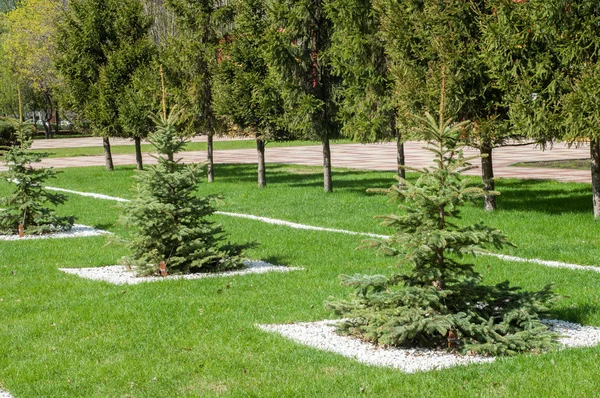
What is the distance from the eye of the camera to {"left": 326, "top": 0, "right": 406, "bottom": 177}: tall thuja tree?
20.2m

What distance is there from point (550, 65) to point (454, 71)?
2.16 metres

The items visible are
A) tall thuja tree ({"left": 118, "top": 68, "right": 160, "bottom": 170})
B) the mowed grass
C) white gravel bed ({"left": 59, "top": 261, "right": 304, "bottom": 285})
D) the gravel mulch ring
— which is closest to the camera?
the mowed grass

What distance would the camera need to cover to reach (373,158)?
117 ft

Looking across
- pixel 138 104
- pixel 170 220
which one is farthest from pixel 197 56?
pixel 170 220

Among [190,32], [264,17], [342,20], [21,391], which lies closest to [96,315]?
[21,391]

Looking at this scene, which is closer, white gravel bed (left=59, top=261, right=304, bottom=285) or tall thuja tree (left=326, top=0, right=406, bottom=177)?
white gravel bed (left=59, top=261, right=304, bottom=285)

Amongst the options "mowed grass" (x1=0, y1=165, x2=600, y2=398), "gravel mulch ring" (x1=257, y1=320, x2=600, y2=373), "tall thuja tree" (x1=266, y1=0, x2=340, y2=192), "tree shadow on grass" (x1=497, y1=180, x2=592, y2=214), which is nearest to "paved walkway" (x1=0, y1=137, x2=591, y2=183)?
"tree shadow on grass" (x1=497, y1=180, x2=592, y2=214)

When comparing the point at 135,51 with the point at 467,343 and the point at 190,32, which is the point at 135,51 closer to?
→ the point at 190,32

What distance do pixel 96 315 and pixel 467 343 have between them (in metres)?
3.94

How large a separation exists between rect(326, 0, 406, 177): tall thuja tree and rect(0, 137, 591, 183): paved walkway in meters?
6.28

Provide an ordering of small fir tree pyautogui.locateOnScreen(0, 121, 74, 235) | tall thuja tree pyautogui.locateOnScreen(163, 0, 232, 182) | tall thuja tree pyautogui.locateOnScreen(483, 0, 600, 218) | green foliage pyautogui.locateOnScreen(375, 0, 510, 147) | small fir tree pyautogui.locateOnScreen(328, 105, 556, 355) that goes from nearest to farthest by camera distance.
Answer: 1. small fir tree pyautogui.locateOnScreen(328, 105, 556, 355)
2. tall thuja tree pyautogui.locateOnScreen(483, 0, 600, 218)
3. small fir tree pyautogui.locateOnScreen(0, 121, 74, 235)
4. green foliage pyautogui.locateOnScreen(375, 0, 510, 147)
5. tall thuja tree pyautogui.locateOnScreen(163, 0, 232, 182)

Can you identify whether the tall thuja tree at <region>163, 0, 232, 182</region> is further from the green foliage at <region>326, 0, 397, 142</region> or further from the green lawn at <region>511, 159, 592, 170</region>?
the green lawn at <region>511, 159, 592, 170</region>

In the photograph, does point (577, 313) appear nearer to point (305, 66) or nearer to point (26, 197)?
point (26, 197)

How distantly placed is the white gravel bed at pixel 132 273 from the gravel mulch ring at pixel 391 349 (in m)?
3.07
